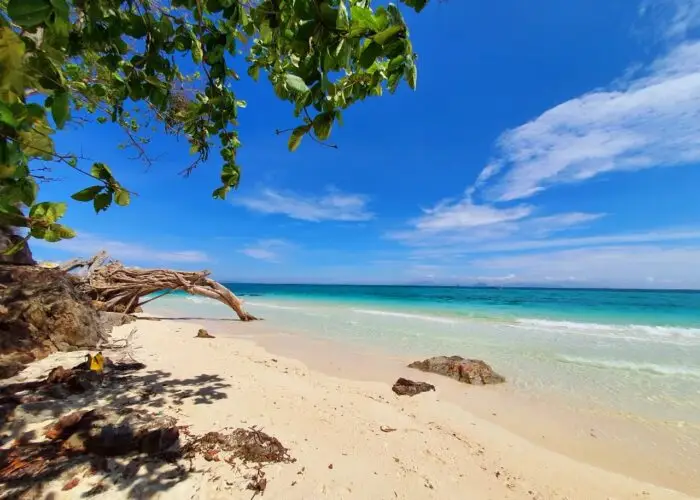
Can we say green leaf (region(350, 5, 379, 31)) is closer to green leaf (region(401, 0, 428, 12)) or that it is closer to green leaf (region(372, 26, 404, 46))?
green leaf (region(372, 26, 404, 46))

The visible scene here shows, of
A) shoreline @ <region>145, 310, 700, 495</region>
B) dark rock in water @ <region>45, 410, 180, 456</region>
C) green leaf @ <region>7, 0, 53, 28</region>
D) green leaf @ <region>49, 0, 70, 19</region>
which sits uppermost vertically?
green leaf @ <region>49, 0, 70, 19</region>

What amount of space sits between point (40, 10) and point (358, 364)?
24.1 feet

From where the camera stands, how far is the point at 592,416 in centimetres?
500

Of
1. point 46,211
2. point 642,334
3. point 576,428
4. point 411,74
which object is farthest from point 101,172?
point 642,334

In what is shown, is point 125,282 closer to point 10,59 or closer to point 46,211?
point 46,211

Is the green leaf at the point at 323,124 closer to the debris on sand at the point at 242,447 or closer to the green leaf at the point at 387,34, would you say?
the green leaf at the point at 387,34

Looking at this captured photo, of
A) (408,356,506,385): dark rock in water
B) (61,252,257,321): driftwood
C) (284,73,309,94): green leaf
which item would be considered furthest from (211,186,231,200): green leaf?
(61,252,257,321): driftwood

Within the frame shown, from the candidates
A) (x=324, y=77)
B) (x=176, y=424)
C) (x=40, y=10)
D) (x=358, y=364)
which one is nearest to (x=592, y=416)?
(x=358, y=364)

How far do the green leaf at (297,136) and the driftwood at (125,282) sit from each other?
12017 mm

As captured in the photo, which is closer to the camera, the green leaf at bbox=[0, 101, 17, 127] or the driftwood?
the green leaf at bbox=[0, 101, 17, 127]

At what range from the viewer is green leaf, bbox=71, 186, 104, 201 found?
132 cm

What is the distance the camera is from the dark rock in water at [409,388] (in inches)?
214

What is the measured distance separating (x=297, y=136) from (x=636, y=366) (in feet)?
33.2

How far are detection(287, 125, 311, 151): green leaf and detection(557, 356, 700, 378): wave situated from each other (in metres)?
9.38
